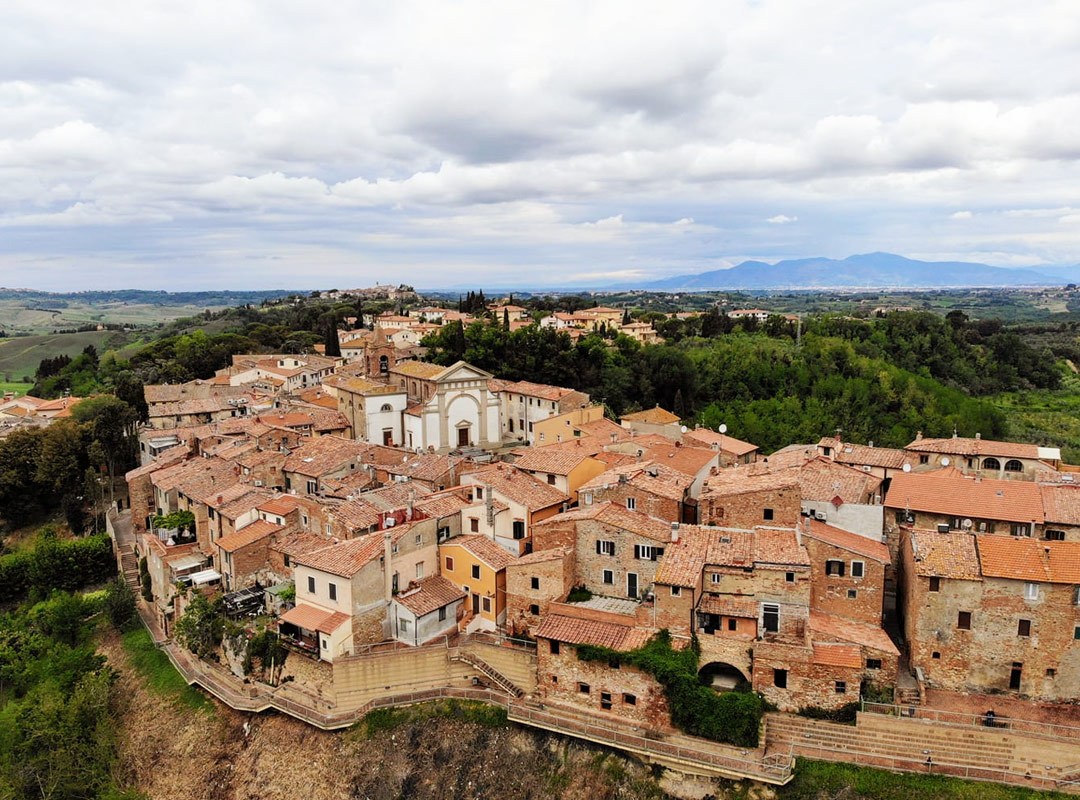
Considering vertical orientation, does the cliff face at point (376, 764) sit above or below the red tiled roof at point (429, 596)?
below

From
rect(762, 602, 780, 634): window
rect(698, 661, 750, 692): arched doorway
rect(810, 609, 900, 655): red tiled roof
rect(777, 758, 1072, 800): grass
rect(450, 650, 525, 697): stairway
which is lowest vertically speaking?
rect(777, 758, 1072, 800): grass

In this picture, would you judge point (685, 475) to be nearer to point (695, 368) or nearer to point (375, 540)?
point (375, 540)

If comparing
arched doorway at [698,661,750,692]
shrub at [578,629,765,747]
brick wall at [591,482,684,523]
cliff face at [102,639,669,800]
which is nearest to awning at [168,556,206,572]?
cliff face at [102,639,669,800]

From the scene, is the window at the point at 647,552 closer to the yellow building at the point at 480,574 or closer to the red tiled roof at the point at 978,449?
the yellow building at the point at 480,574

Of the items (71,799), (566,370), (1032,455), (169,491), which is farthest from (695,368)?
(71,799)

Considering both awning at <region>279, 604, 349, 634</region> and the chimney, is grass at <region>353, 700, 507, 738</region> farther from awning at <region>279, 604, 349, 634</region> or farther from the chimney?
the chimney

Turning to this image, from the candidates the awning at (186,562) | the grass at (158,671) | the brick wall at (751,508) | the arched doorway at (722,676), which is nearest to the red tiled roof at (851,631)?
the arched doorway at (722,676)
